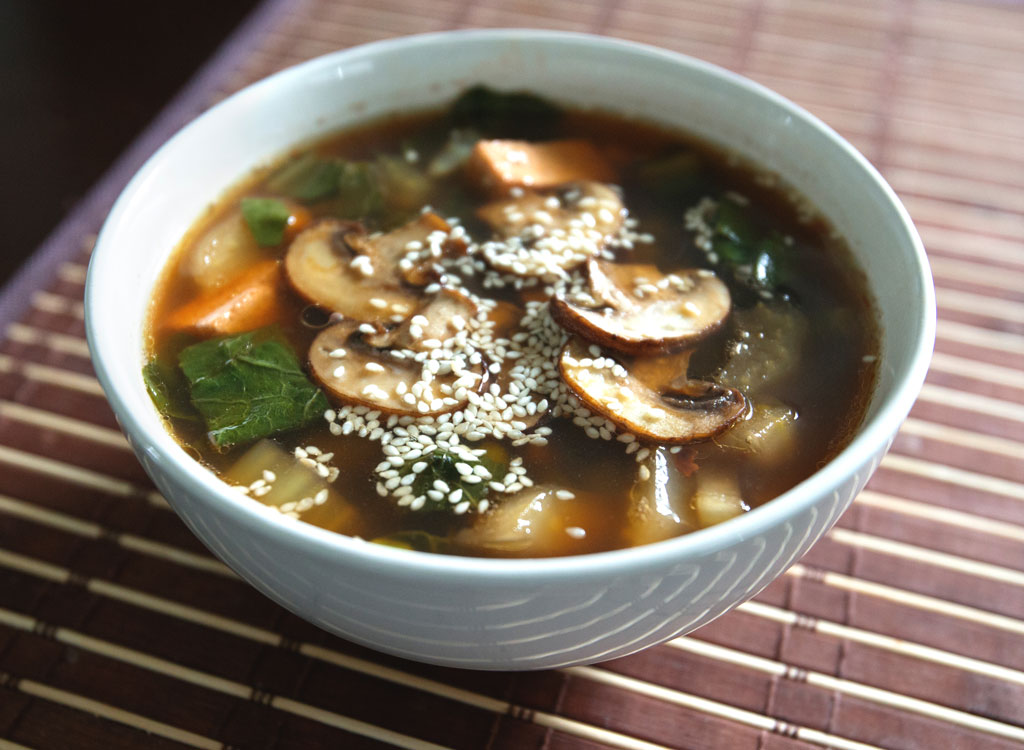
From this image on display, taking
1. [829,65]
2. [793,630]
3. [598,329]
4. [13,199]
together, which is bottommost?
[13,199]

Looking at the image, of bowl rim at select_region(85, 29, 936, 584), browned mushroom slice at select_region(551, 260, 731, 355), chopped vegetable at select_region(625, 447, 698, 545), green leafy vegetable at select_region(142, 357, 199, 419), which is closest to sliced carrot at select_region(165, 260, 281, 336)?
green leafy vegetable at select_region(142, 357, 199, 419)

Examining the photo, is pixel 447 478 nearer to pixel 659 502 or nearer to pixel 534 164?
pixel 659 502

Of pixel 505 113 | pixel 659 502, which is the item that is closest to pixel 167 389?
pixel 659 502

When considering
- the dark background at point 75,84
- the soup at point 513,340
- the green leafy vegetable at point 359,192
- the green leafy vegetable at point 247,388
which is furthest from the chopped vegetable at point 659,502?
the dark background at point 75,84

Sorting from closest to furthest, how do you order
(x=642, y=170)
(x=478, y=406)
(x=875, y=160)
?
1. (x=478, y=406)
2. (x=642, y=170)
3. (x=875, y=160)

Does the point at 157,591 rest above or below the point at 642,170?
below

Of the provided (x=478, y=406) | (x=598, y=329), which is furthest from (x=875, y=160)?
(x=478, y=406)

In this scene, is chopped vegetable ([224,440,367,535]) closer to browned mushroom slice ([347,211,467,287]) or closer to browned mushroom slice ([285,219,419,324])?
browned mushroom slice ([285,219,419,324])

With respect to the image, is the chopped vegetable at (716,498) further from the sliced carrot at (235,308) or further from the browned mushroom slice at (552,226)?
the sliced carrot at (235,308)

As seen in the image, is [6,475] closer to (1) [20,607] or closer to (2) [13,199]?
(1) [20,607]
